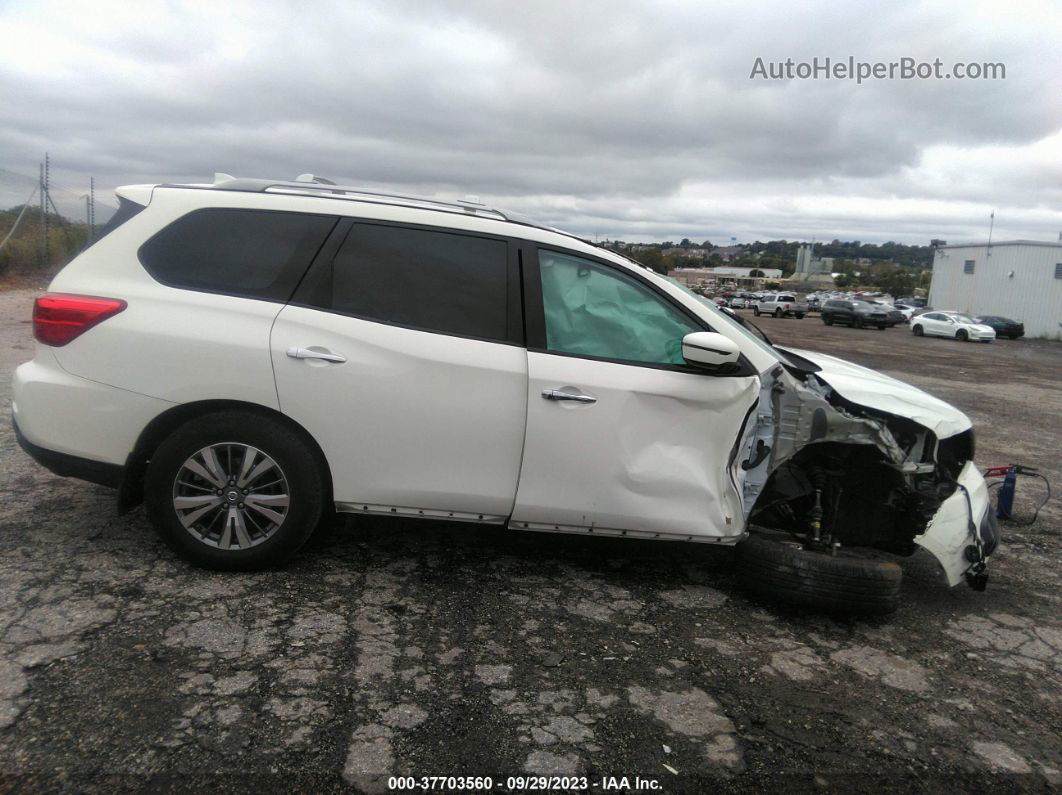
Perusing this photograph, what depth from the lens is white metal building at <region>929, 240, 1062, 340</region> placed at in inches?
1692

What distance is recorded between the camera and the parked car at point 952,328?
114ft

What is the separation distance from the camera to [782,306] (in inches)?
1922

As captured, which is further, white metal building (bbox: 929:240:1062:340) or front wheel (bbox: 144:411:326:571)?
white metal building (bbox: 929:240:1062:340)

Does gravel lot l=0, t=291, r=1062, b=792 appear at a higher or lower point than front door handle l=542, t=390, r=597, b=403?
lower

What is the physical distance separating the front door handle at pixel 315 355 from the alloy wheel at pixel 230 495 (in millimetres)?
472

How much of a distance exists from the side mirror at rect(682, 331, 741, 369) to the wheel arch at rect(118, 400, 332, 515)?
1.76 meters

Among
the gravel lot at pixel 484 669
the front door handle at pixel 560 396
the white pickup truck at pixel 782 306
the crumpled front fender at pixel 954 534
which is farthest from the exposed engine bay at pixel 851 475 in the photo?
the white pickup truck at pixel 782 306

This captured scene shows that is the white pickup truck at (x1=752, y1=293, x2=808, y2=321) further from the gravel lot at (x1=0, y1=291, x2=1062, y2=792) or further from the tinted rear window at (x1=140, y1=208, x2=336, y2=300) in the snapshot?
the tinted rear window at (x1=140, y1=208, x2=336, y2=300)

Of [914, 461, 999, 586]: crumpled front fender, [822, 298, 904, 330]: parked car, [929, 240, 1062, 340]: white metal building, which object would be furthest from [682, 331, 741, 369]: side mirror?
[929, 240, 1062, 340]: white metal building

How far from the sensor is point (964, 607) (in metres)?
4.18

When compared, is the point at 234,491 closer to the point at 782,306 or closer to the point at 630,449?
the point at 630,449

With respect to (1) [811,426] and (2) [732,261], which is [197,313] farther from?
(2) [732,261]

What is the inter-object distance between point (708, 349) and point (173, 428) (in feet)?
8.17

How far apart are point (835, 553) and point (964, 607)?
82 centimetres
